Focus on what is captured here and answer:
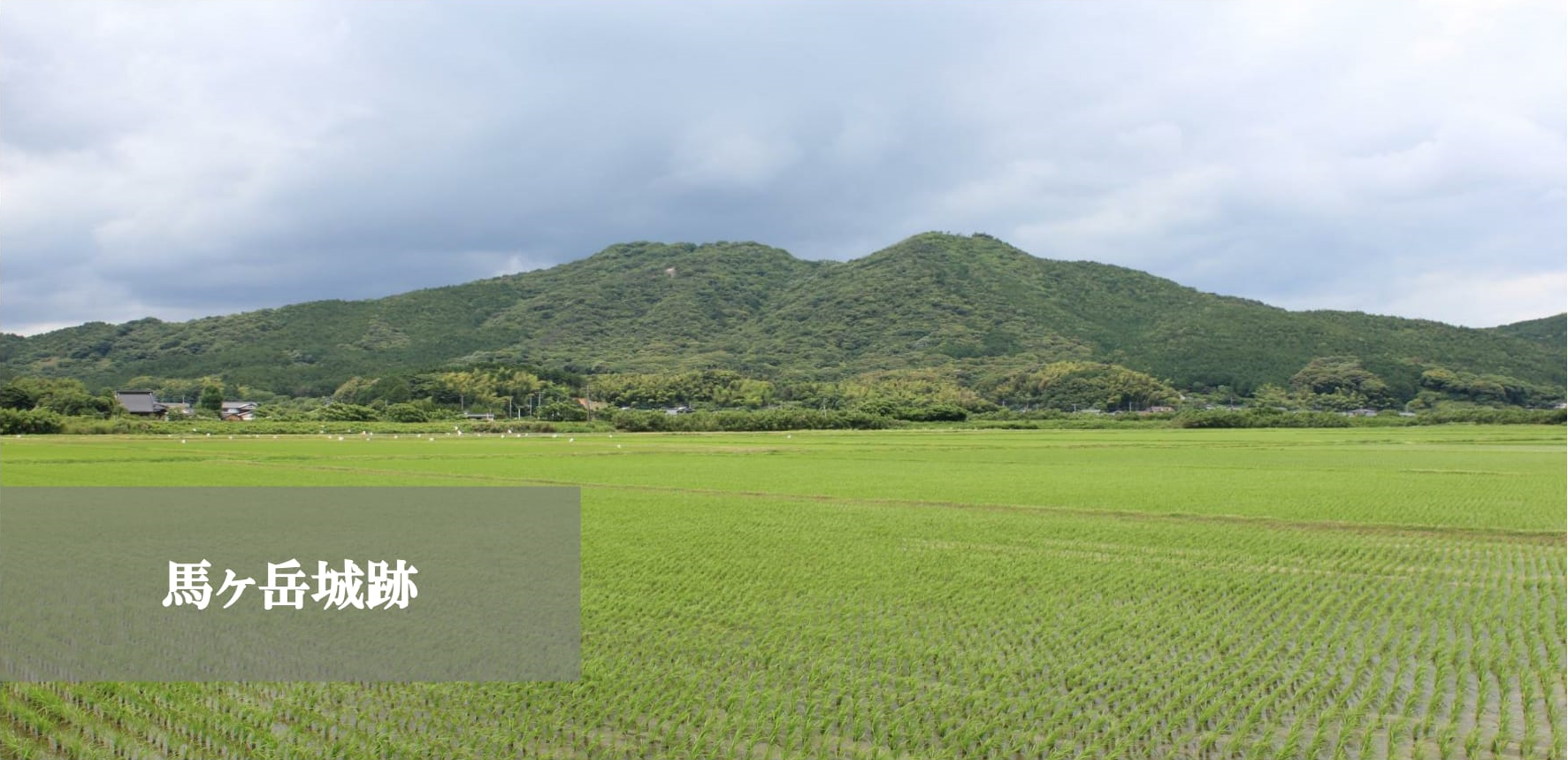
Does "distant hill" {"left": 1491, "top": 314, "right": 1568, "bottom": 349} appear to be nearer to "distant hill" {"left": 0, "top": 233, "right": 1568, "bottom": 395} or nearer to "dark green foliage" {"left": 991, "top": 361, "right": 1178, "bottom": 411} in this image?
"distant hill" {"left": 0, "top": 233, "right": 1568, "bottom": 395}

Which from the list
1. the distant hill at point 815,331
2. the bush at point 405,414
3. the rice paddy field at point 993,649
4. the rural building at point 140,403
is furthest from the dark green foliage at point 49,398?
the rice paddy field at point 993,649

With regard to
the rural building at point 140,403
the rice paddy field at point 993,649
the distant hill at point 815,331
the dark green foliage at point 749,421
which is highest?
the distant hill at point 815,331

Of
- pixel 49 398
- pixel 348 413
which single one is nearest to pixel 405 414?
pixel 348 413

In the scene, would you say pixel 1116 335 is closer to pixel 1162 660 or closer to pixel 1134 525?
pixel 1134 525

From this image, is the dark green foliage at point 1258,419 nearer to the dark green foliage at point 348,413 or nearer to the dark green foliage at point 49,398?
the dark green foliage at point 348,413

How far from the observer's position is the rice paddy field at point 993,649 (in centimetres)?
609

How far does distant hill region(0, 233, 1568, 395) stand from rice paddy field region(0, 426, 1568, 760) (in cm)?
9941

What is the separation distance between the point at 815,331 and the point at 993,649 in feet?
450

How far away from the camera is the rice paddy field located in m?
6.09

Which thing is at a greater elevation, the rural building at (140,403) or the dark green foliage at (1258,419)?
the rural building at (140,403)

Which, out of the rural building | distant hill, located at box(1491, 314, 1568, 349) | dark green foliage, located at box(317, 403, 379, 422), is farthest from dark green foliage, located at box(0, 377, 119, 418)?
distant hill, located at box(1491, 314, 1568, 349)

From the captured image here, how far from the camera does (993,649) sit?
819 centimetres

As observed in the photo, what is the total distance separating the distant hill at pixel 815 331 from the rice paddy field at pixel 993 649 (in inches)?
3914

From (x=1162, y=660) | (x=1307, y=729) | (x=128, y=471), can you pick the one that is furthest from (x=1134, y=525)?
(x=128, y=471)
